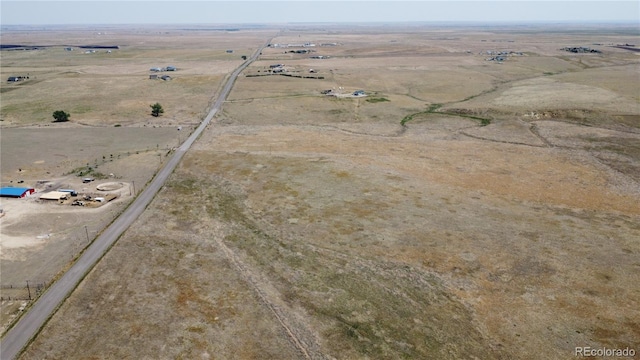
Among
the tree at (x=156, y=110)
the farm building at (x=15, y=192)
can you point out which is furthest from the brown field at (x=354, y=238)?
the tree at (x=156, y=110)

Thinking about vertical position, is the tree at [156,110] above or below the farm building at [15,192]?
above

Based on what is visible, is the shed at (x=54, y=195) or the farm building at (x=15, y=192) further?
the farm building at (x=15, y=192)

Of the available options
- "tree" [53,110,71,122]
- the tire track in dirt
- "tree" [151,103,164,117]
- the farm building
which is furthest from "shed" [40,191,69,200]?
"tree" [53,110,71,122]

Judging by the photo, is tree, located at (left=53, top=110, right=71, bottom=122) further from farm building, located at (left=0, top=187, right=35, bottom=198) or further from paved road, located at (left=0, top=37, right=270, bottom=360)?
paved road, located at (left=0, top=37, right=270, bottom=360)

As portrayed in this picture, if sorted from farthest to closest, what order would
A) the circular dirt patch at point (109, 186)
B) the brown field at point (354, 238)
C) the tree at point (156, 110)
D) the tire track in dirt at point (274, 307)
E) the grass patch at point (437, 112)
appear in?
the tree at point (156, 110)
the grass patch at point (437, 112)
the circular dirt patch at point (109, 186)
the brown field at point (354, 238)
the tire track in dirt at point (274, 307)

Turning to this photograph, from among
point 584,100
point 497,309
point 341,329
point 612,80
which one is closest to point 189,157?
point 341,329

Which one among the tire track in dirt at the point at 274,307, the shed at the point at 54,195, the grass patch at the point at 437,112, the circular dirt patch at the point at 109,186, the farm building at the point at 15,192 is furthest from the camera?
the grass patch at the point at 437,112

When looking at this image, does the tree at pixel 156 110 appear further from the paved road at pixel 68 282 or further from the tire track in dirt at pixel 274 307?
the tire track in dirt at pixel 274 307
